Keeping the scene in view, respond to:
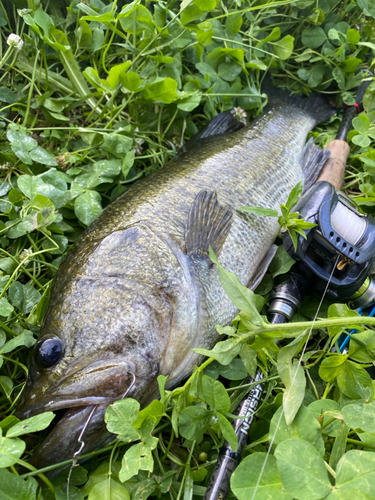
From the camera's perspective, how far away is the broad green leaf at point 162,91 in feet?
8.25

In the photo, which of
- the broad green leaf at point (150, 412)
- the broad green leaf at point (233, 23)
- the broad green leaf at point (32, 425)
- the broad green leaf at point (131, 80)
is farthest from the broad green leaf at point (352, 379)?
the broad green leaf at point (233, 23)

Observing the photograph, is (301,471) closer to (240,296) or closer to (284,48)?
(240,296)

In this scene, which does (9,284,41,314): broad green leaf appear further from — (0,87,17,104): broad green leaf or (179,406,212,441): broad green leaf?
(0,87,17,104): broad green leaf

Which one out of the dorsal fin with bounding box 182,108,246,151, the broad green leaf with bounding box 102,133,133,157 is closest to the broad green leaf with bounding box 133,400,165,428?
the broad green leaf with bounding box 102,133,133,157

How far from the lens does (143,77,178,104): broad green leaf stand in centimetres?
252

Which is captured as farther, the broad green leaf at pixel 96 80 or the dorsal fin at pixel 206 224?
the broad green leaf at pixel 96 80

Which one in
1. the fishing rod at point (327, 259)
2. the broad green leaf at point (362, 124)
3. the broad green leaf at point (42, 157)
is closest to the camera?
the fishing rod at point (327, 259)

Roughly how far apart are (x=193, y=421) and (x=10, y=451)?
696 millimetres

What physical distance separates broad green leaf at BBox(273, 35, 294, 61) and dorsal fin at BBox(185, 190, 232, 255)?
1658 mm

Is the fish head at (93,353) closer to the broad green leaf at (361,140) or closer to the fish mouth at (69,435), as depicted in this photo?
the fish mouth at (69,435)

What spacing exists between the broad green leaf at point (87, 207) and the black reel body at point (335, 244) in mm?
1118

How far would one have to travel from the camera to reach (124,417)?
1517 mm

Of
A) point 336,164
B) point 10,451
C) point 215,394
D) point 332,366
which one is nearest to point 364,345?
point 332,366

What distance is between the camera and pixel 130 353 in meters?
1.68
